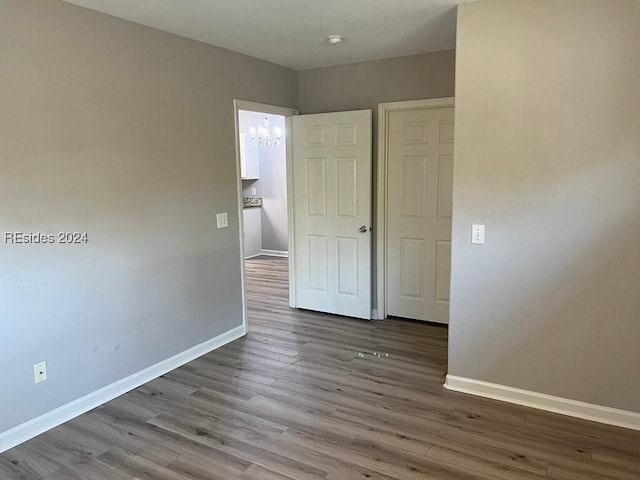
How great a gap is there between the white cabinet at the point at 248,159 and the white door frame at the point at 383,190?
3.82 metres

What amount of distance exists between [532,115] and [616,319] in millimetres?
1284

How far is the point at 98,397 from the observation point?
3.00m

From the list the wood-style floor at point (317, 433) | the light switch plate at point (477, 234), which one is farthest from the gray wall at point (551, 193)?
the wood-style floor at point (317, 433)

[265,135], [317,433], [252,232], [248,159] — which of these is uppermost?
[265,135]

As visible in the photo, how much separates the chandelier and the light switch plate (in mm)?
4888

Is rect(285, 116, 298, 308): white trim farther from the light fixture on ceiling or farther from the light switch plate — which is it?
the light switch plate

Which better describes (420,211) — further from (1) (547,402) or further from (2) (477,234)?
(1) (547,402)

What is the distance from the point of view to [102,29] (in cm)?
288

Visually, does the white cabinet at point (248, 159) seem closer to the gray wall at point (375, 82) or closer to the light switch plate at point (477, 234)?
the gray wall at point (375, 82)

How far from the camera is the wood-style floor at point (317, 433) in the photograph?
2314 mm

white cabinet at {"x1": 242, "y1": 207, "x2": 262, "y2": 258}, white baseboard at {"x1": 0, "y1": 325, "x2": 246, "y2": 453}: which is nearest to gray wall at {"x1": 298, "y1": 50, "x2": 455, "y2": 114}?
white baseboard at {"x1": 0, "y1": 325, "x2": 246, "y2": 453}

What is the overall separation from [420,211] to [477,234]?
1.41 m

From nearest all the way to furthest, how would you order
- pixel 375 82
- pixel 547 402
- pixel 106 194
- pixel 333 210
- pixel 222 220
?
pixel 547 402 → pixel 106 194 → pixel 222 220 → pixel 375 82 → pixel 333 210

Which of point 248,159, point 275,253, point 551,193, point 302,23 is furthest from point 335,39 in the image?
point 275,253
